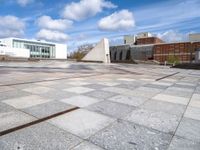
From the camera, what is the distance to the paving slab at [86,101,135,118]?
395 centimetres

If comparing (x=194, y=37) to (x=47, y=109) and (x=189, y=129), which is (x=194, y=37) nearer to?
(x=189, y=129)

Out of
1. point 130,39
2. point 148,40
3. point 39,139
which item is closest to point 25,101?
point 39,139

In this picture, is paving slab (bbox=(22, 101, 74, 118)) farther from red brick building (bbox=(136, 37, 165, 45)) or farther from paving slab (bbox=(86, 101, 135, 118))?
red brick building (bbox=(136, 37, 165, 45))

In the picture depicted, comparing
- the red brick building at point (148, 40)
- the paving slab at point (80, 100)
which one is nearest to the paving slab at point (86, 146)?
the paving slab at point (80, 100)

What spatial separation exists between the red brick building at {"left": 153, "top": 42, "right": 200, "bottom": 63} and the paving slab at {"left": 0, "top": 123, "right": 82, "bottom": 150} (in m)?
83.1

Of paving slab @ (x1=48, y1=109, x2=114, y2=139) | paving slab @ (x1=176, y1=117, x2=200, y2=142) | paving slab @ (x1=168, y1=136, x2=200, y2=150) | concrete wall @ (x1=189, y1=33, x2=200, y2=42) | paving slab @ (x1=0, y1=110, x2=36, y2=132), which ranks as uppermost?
concrete wall @ (x1=189, y1=33, x2=200, y2=42)

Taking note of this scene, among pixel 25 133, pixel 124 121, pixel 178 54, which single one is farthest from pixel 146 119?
pixel 178 54

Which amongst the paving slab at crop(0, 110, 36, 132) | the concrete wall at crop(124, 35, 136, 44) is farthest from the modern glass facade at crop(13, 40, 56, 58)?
the paving slab at crop(0, 110, 36, 132)

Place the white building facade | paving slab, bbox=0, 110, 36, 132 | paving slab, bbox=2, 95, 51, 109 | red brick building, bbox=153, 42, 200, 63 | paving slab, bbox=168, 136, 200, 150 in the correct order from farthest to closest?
1. red brick building, bbox=153, 42, 200, 63
2. the white building facade
3. paving slab, bbox=2, 95, 51, 109
4. paving slab, bbox=0, 110, 36, 132
5. paving slab, bbox=168, 136, 200, 150

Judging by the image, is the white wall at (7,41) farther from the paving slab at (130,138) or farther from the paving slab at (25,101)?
the paving slab at (130,138)

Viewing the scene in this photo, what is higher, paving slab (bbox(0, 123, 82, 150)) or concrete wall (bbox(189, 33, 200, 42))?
concrete wall (bbox(189, 33, 200, 42))

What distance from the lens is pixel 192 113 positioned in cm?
420

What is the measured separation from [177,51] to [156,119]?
84.2 metres

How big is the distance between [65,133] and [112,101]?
2308mm
